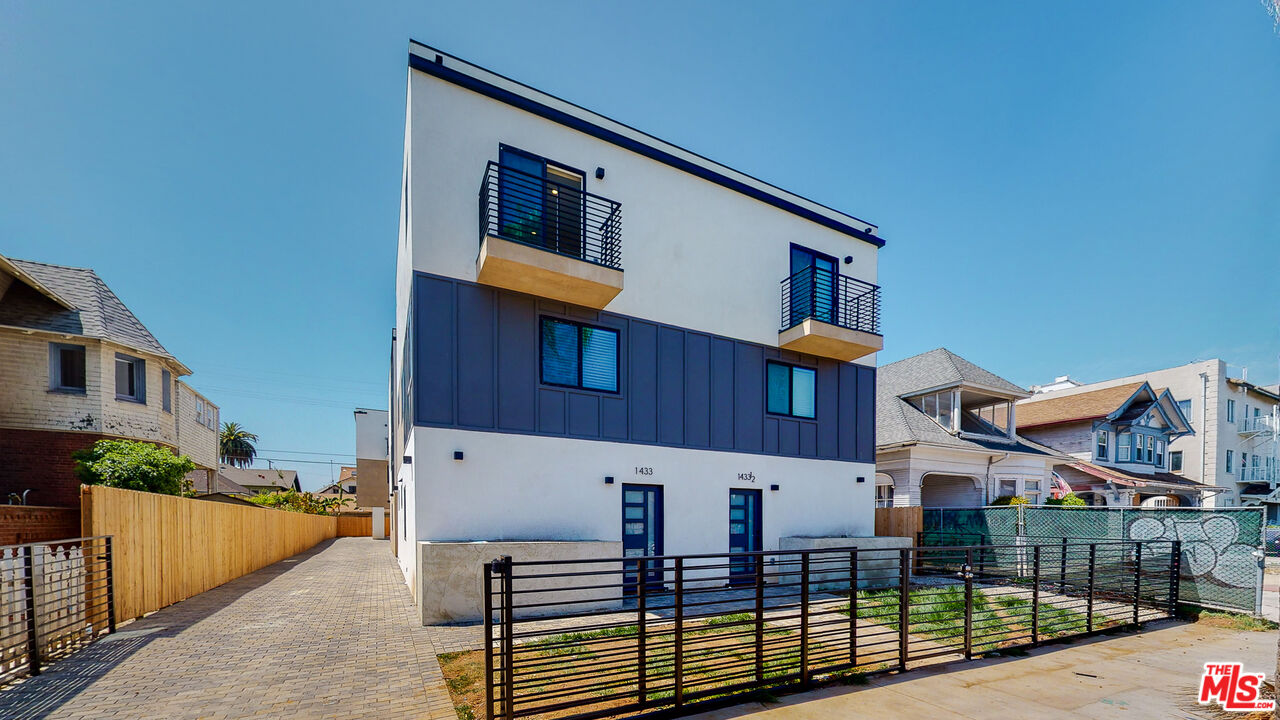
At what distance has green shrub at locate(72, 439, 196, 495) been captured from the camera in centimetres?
1125

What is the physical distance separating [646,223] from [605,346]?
111 inches

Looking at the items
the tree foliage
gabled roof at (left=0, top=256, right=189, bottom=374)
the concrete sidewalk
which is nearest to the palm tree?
the tree foliage

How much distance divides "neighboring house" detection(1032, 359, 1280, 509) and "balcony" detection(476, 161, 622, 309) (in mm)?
31632

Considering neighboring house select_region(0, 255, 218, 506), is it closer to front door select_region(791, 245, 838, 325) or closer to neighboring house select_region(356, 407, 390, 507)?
neighboring house select_region(356, 407, 390, 507)

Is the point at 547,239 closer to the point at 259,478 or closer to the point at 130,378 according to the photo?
the point at 130,378

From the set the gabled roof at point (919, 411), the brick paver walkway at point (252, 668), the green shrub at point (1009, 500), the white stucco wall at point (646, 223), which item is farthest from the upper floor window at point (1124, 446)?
A: the brick paver walkway at point (252, 668)

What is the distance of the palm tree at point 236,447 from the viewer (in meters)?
60.3

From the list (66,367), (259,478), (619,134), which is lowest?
(259,478)

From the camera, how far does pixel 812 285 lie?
1333 centimetres

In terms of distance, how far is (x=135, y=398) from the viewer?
16.1 m

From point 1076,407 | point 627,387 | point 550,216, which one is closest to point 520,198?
point 550,216

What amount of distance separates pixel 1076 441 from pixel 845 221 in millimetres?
19222

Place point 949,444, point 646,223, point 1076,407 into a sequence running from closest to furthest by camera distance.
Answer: point 646,223
point 949,444
point 1076,407

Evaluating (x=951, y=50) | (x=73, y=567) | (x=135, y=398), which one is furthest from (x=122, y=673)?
(x=951, y=50)
